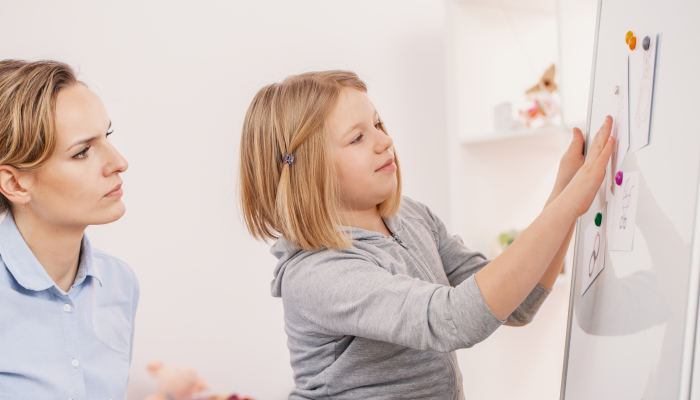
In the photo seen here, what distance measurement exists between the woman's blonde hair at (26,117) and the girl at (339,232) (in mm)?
342

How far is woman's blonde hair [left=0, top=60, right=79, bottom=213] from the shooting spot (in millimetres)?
897

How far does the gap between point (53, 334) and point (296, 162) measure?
559 millimetres

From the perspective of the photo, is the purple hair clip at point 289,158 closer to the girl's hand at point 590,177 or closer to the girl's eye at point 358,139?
the girl's eye at point 358,139

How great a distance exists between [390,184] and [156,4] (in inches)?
39.2

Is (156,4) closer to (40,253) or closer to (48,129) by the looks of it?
(48,129)

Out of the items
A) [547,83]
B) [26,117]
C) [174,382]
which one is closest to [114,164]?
[26,117]

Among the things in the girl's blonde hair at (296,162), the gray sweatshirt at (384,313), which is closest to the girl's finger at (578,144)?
the gray sweatshirt at (384,313)

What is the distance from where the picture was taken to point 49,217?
Result: 962 mm

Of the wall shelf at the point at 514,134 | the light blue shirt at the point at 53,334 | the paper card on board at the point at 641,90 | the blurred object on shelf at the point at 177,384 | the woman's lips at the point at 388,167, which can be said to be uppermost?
the paper card on board at the point at 641,90

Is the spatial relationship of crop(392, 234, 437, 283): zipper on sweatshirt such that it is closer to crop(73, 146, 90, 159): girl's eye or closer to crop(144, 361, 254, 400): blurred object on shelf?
crop(73, 146, 90, 159): girl's eye

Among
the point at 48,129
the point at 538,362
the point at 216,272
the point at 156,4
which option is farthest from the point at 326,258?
the point at 538,362

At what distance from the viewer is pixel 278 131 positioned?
0.96 metres

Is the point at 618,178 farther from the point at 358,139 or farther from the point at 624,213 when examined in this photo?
the point at 358,139

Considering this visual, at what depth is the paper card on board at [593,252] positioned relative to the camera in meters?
0.79
